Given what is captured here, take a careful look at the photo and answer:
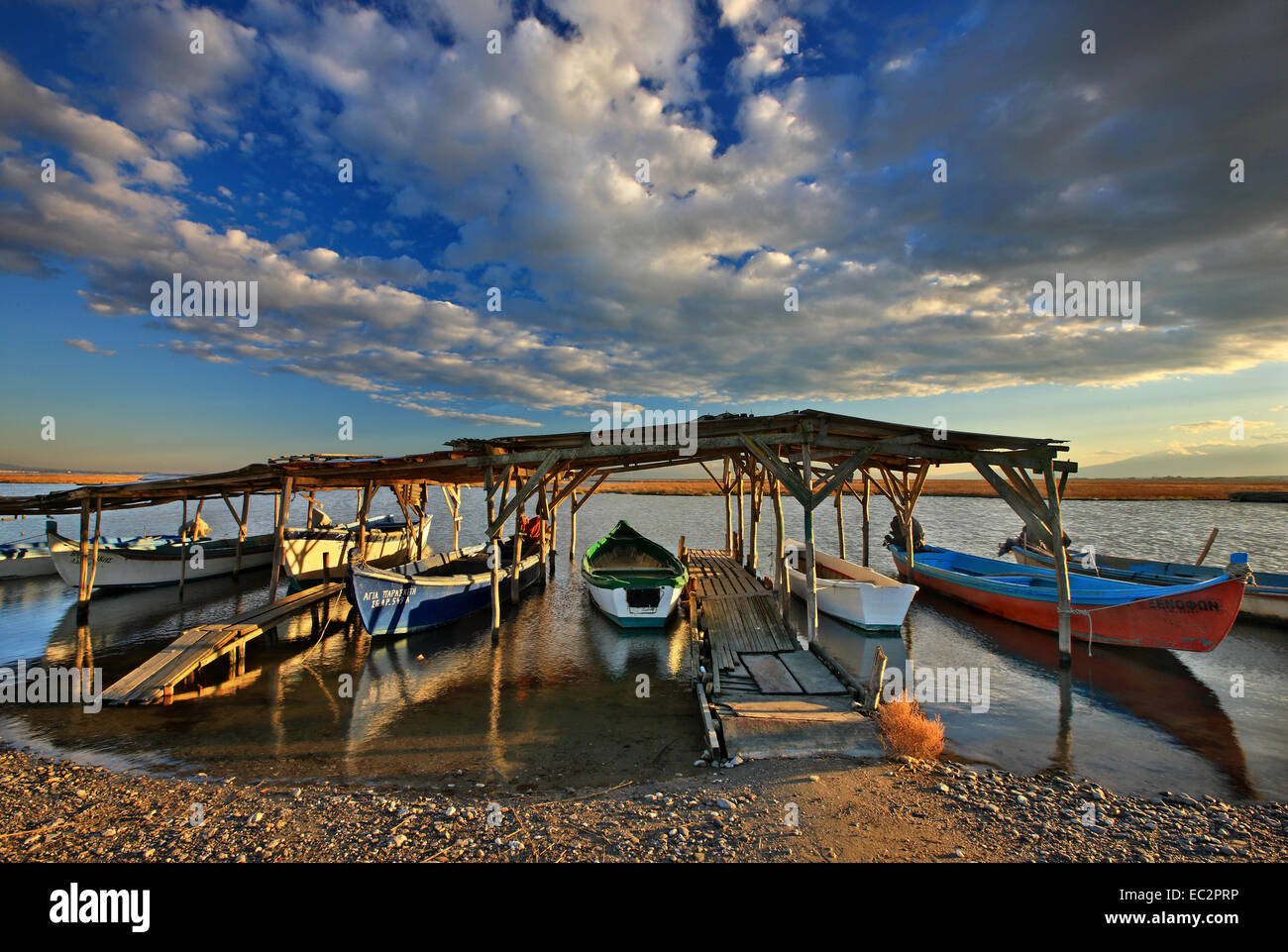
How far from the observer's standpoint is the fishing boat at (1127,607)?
10117mm

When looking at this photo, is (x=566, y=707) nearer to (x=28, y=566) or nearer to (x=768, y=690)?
(x=768, y=690)

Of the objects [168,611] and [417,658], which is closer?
[417,658]

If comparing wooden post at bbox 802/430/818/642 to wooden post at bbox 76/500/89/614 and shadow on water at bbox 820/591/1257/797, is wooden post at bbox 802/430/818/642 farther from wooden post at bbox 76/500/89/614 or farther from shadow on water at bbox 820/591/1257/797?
wooden post at bbox 76/500/89/614

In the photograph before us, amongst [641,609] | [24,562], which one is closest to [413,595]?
[641,609]

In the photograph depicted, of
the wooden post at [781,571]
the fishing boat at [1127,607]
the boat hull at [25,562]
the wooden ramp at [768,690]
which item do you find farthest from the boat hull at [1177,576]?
the boat hull at [25,562]

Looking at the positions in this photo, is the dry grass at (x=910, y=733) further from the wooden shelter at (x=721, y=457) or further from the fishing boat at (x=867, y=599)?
the fishing boat at (x=867, y=599)

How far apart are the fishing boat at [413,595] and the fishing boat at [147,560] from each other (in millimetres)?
9645

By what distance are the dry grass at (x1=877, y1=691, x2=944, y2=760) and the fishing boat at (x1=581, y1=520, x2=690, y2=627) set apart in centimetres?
705

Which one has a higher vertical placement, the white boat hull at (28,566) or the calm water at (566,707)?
the white boat hull at (28,566)

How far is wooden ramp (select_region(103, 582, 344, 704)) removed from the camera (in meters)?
8.89
